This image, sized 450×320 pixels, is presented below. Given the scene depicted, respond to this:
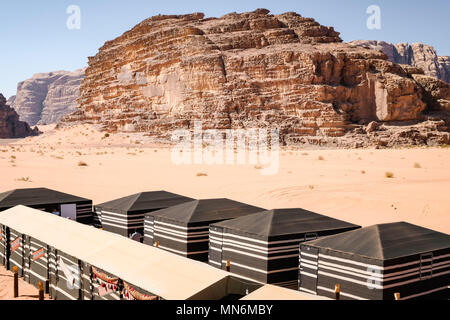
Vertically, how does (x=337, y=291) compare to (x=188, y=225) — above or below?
below

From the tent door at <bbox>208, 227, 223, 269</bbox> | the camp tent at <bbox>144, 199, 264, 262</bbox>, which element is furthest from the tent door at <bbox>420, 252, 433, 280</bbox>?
the camp tent at <bbox>144, 199, 264, 262</bbox>

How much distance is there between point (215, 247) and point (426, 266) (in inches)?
142

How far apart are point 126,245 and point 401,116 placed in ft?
177

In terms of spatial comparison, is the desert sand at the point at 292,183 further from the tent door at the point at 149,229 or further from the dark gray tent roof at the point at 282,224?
the dark gray tent roof at the point at 282,224

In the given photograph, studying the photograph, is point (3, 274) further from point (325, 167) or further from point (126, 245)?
point (325, 167)

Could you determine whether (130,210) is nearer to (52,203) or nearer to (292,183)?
(52,203)

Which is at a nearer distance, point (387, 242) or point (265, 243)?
point (387, 242)

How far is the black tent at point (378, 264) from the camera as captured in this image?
257 inches

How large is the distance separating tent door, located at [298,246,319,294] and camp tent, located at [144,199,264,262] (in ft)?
8.21

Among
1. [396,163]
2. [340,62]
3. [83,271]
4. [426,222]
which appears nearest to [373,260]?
[83,271]

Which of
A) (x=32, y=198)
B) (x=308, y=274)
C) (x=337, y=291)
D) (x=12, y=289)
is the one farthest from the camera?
(x=32, y=198)

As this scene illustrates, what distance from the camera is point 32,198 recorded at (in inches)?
486

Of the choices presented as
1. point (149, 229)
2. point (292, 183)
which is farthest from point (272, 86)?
point (149, 229)

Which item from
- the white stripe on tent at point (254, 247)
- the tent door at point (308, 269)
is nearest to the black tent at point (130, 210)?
the white stripe on tent at point (254, 247)
